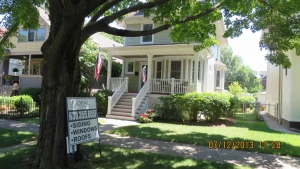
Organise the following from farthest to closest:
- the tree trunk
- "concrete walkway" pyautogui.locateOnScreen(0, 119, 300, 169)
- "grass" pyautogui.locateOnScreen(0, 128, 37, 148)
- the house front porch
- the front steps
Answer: the house front porch, the front steps, "grass" pyautogui.locateOnScreen(0, 128, 37, 148), "concrete walkway" pyautogui.locateOnScreen(0, 119, 300, 169), the tree trunk

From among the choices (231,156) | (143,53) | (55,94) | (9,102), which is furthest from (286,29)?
(9,102)

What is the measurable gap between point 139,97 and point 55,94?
35.0ft

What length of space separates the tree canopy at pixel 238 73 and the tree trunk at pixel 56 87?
72659 mm

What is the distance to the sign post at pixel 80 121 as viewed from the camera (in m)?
5.71

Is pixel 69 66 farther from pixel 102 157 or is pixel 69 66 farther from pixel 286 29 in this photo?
pixel 286 29

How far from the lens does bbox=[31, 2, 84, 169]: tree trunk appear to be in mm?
5621

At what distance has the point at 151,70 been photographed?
19.0 metres

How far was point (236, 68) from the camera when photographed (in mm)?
75062

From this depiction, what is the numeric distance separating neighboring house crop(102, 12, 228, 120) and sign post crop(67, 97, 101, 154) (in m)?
8.67

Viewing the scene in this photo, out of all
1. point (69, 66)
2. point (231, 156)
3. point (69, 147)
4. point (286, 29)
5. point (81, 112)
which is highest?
point (286, 29)

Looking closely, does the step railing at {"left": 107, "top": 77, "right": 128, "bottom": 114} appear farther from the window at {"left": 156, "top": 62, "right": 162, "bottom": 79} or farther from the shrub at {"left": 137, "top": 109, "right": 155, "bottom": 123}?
the window at {"left": 156, "top": 62, "right": 162, "bottom": 79}

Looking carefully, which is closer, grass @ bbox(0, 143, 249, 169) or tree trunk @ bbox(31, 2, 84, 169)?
tree trunk @ bbox(31, 2, 84, 169)

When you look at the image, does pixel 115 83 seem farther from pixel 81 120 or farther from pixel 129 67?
pixel 81 120
